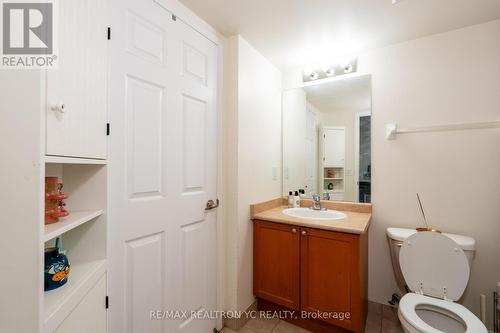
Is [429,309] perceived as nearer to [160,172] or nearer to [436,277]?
[436,277]

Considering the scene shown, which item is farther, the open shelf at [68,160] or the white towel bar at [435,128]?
the white towel bar at [435,128]

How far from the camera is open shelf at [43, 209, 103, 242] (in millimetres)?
691

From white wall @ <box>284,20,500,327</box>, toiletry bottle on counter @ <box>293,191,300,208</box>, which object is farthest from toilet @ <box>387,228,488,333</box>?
toiletry bottle on counter @ <box>293,191,300,208</box>

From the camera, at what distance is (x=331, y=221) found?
5.76 ft

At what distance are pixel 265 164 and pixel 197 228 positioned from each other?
36.4 inches

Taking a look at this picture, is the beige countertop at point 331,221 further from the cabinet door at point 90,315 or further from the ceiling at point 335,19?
the ceiling at point 335,19

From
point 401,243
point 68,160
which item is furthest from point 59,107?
point 401,243

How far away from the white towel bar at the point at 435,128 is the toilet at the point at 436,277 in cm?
83

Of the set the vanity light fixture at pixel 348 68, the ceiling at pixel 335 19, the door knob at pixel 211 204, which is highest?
the ceiling at pixel 335 19

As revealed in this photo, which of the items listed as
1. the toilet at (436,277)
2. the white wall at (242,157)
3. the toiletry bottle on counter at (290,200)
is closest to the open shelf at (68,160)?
the white wall at (242,157)

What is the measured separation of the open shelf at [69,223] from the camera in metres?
0.69

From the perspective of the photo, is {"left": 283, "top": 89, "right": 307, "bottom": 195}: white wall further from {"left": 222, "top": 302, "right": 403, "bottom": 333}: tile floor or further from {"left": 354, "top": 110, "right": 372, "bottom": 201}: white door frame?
{"left": 222, "top": 302, "right": 403, "bottom": 333}: tile floor

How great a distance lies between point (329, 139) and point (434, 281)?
143 centimetres

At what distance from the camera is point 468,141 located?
171 cm
